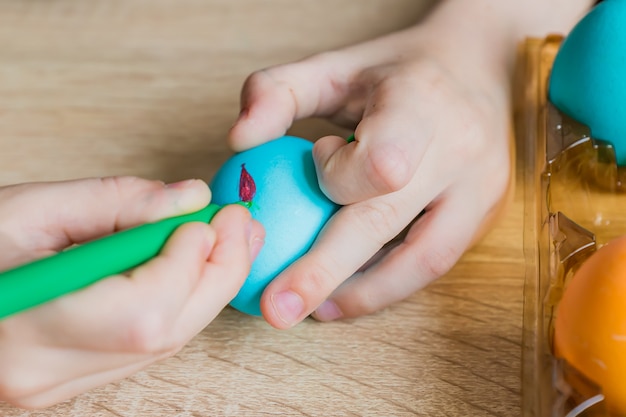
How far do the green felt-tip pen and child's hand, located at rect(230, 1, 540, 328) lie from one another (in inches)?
5.4

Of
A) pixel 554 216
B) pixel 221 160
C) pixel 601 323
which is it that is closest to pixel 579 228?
pixel 554 216

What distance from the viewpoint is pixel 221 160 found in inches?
29.5

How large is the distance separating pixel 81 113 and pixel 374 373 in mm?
462

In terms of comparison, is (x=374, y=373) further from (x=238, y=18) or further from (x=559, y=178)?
(x=238, y=18)

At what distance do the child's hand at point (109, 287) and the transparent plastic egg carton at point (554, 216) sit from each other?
0.23 metres

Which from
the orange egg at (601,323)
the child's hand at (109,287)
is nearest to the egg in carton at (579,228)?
the orange egg at (601,323)

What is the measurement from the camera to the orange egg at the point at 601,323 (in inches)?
18.2

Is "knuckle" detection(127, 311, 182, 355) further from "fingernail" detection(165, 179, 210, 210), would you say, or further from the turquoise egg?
the turquoise egg

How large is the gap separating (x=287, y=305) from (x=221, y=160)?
253 mm

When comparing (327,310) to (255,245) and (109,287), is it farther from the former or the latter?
(109,287)

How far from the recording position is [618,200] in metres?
0.67

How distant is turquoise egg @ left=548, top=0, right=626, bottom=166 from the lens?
0.65 metres

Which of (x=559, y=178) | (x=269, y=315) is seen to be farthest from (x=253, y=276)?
(x=559, y=178)

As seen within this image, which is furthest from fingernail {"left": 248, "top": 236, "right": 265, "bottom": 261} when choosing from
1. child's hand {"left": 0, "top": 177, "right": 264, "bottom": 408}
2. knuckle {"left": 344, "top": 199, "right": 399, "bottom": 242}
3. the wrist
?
the wrist
